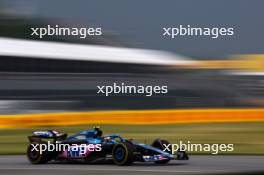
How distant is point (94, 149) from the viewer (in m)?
6.09

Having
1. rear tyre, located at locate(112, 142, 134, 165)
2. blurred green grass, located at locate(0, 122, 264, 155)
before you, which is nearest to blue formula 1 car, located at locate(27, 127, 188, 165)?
rear tyre, located at locate(112, 142, 134, 165)

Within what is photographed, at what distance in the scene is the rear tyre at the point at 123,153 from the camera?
564 centimetres

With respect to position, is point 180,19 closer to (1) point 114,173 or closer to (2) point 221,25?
(2) point 221,25

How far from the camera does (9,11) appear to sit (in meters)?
6.64

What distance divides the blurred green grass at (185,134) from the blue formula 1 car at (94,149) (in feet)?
1.80

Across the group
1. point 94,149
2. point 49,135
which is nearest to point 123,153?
point 94,149

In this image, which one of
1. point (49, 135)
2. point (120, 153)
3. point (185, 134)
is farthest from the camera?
point (185, 134)

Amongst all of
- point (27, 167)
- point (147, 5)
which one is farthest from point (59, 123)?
point (147, 5)

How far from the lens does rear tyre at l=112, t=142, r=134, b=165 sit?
222 inches

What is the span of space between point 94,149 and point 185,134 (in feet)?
5.83

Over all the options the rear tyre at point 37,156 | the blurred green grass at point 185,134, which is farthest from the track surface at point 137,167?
the blurred green grass at point 185,134

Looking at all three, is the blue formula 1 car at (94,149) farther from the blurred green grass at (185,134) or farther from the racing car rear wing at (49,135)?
the blurred green grass at (185,134)

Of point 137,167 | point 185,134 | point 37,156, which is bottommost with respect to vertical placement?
point 137,167

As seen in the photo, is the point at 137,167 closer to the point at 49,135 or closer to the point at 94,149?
the point at 94,149
